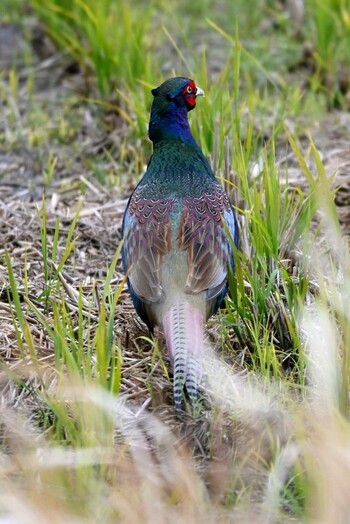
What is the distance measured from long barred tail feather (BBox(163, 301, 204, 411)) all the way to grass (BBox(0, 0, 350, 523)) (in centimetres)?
8

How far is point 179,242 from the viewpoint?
3.63 metres

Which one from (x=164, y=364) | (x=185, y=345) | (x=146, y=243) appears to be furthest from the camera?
(x=146, y=243)

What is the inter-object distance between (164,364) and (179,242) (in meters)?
0.43

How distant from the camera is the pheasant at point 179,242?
11.1 feet

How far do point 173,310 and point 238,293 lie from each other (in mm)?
503

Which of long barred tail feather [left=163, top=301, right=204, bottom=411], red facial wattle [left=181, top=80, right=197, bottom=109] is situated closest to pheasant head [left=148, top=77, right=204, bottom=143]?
red facial wattle [left=181, top=80, right=197, bottom=109]

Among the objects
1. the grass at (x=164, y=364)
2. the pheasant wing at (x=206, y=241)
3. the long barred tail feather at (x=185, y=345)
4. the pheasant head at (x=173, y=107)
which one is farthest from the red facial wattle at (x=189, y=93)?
the long barred tail feather at (x=185, y=345)

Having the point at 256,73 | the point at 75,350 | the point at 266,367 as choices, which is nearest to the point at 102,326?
the point at 75,350

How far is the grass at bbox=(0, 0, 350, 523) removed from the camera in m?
2.73

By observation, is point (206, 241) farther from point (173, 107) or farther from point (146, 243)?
point (173, 107)

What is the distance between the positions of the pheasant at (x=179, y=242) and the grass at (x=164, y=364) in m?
0.10

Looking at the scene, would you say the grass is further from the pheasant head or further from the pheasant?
the pheasant head

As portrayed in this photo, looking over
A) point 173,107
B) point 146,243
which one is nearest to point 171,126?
point 173,107

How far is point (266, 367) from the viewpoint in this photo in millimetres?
3570
